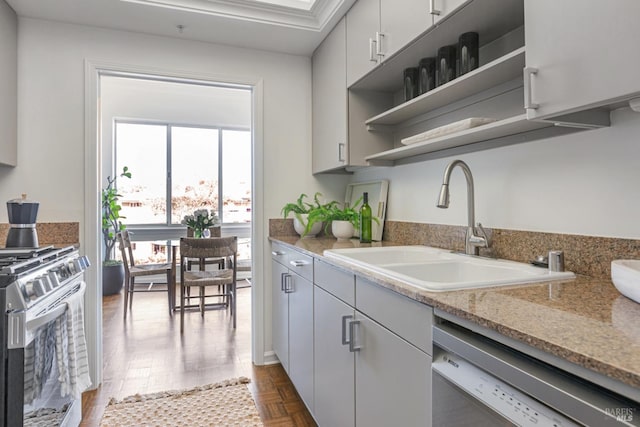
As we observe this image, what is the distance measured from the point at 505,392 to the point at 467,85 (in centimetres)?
118

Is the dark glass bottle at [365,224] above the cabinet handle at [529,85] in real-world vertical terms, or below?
below

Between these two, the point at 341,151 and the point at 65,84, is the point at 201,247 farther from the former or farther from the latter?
the point at 341,151

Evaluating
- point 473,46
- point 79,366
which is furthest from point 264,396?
point 473,46

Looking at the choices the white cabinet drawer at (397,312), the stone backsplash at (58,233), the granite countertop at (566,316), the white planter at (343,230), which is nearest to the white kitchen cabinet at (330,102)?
the white planter at (343,230)

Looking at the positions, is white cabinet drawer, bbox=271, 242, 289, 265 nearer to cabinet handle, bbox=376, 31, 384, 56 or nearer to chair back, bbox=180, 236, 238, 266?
chair back, bbox=180, 236, 238, 266

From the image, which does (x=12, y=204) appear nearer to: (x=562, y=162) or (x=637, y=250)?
(x=562, y=162)

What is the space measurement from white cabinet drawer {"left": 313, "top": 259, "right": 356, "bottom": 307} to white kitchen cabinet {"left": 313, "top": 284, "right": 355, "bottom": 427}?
0.03 m

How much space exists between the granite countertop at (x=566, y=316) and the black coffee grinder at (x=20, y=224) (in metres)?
1.87

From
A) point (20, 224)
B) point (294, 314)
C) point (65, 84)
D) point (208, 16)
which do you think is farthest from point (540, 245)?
point (65, 84)

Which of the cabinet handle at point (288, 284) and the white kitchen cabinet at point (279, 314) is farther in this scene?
the white kitchen cabinet at point (279, 314)

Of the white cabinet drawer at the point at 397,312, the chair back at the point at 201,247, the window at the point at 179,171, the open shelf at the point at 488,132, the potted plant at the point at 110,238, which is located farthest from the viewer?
the window at the point at 179,171

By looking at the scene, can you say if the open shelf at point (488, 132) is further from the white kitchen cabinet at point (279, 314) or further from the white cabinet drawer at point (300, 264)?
the white kitchen cabinet at point (279, 314)

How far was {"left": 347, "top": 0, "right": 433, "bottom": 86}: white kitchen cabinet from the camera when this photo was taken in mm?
1535

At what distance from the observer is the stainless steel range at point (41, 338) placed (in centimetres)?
130
